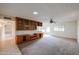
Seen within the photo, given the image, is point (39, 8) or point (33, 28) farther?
point (33, 28)

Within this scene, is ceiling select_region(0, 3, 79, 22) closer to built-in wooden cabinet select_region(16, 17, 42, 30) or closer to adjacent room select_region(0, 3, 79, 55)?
adjacent room select_region(0, 3, 79, 55)

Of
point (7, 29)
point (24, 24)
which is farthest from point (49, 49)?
point (24, 24)

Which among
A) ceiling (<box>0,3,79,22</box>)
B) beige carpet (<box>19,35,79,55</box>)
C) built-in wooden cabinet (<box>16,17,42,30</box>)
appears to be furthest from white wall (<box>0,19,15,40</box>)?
beige carpet (<box>19,35,79,55</box>)

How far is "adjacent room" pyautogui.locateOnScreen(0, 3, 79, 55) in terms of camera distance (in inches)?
144

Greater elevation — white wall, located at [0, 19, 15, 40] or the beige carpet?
white wall, located at [0, 19, 15, 40]

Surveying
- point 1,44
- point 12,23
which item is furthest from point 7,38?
point 12,23

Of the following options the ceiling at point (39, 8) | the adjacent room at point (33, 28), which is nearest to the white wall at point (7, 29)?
the adjacent room at point (33, 28)

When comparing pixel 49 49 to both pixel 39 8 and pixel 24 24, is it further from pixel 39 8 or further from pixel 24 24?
pixel 24 24

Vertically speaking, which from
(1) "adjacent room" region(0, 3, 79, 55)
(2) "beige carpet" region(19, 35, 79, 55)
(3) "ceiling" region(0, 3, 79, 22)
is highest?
(3) "ceiling" region(0, 3, 79, 22)

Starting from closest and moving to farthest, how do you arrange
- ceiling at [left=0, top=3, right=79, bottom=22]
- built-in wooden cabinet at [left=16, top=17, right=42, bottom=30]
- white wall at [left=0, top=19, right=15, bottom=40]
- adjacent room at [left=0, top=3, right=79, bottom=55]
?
ceiling at [left=0, top=3, right=79, bottom=22] < adjacent room at [left=0, top=3, right=79, bottom=55] < white wall at [left=0, top=19, right=15, bottom=40] < built-in wooden cabinet at [left=16, top=17, right=42, bottom=30]

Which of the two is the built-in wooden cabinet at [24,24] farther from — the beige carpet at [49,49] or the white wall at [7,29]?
the beige carpet at [49,49]

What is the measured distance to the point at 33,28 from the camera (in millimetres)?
8508

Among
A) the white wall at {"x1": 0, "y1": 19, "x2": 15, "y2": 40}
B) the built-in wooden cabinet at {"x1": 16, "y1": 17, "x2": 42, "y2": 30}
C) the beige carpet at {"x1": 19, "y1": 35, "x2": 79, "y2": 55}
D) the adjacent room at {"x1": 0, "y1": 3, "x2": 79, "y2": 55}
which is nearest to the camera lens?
the adjacent room at {"x1": 0, "y1": 3, "x2": 79, "y2": 55}
